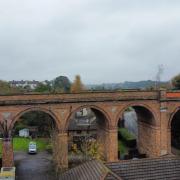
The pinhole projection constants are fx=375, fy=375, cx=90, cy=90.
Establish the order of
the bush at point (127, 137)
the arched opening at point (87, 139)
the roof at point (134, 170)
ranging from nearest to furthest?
the roof at point (134, 170), the arched opening at point (87, 139), the bush at point (127, 137)

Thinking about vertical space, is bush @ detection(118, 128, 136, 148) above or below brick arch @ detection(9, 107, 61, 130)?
below

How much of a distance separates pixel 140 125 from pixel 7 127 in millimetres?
15621

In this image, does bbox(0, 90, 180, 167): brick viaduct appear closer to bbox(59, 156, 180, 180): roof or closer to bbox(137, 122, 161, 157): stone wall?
bbox(137, 122, 161, 157): stone wall

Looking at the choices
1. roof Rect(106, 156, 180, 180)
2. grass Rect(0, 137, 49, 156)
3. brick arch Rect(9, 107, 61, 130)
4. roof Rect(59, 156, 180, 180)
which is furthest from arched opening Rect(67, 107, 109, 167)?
roof Rect(106, 156, 180, 180)

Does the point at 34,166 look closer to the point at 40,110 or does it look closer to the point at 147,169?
the point at 40,110

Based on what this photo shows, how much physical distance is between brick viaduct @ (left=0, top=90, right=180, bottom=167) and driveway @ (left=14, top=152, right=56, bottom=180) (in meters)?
1.86

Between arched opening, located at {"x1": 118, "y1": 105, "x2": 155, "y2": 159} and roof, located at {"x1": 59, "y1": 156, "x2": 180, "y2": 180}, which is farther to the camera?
arched opening, located at {"x1": 118, "y1": 105, "x2": 155, "y2": 159}

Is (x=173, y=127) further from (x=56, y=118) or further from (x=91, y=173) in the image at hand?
(x=91, y=173)

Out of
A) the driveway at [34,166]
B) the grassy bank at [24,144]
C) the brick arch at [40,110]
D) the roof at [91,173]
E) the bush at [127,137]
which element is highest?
the brick arch at [40,110]

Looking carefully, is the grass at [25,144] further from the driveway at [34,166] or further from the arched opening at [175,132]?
the arched opening at [175,132]

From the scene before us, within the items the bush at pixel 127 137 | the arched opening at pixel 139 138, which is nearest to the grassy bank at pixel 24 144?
the bush at pixel 127 137

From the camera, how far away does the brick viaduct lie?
113ft

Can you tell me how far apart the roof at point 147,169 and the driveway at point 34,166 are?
19445 millimetres

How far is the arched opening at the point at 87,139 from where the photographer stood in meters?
36.3
